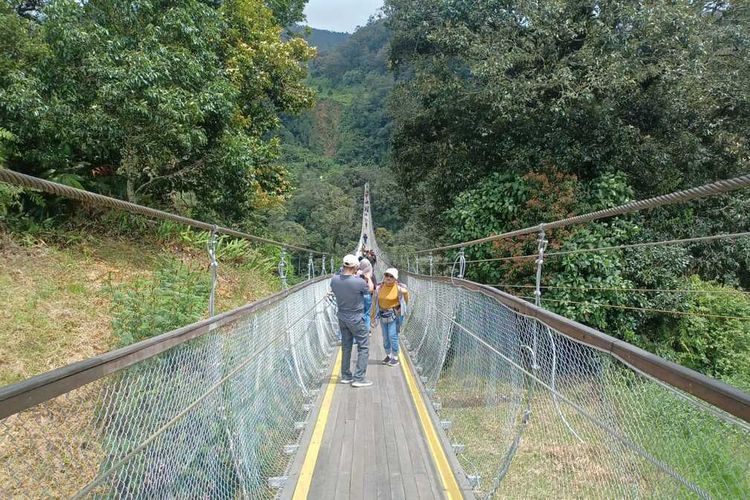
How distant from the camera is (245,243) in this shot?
1036cm

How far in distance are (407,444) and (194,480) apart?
183cm

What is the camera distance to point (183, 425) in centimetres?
197

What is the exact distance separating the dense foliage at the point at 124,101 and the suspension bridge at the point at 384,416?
3574 millimetres

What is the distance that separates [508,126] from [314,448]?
702 centimetres

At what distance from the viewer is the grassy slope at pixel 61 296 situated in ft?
14.4

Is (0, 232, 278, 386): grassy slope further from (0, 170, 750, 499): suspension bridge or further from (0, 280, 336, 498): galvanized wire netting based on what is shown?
(0, 280, 336, 498): galvanized wire netting

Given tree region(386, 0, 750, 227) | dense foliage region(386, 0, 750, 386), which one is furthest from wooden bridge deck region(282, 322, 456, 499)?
tree region(386, 0, 750, 227)

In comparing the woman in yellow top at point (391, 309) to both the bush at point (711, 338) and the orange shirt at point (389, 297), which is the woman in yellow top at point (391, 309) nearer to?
the orange shirt at point (389, 297)

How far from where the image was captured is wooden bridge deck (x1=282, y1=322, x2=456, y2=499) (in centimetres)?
303

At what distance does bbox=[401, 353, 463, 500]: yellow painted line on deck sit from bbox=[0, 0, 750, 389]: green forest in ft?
7.35

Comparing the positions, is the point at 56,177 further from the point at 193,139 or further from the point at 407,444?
the point at 407,444

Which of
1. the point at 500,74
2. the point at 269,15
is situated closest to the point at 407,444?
the point at 500,74

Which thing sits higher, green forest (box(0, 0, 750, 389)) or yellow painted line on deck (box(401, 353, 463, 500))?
green forest (box(0, 0, 750, 389))

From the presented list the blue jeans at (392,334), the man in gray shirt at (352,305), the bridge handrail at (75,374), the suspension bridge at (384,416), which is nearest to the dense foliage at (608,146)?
the blue jeans at (392,334)
